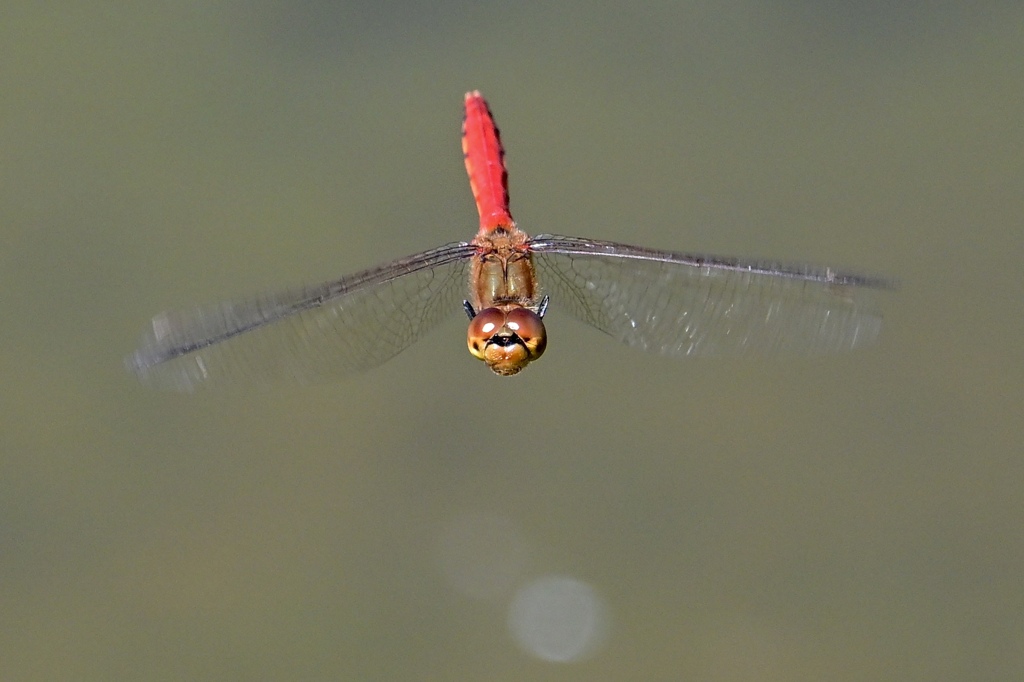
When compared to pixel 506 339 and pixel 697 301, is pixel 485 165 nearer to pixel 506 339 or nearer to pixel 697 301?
pixel 697 301

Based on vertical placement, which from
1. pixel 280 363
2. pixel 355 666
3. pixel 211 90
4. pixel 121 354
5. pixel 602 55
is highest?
pixel 602 55

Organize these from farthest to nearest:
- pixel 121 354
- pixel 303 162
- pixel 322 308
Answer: pixel 303 162 < pixel 121 354 < pixel 322 308

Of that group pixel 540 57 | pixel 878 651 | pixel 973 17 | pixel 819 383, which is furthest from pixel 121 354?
pixel 973 17

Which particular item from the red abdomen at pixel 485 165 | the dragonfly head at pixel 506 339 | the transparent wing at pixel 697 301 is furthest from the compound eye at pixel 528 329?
the red abdomen at pixel 485 165

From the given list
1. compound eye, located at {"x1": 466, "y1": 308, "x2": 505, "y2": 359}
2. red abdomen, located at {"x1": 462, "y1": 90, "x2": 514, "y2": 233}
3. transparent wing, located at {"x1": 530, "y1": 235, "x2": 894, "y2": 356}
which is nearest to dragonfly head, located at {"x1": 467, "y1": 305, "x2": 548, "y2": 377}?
compound eye, located at {"x1": 466, "y1": 308, "x2": 505, "y2": 359}

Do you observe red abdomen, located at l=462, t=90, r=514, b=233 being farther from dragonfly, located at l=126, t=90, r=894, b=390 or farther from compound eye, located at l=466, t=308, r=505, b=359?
compound eye, located at l=466, t=308, r=505, b=359

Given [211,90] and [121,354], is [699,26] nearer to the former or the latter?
[211,90]

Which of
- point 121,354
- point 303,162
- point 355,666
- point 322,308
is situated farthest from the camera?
point 303,162

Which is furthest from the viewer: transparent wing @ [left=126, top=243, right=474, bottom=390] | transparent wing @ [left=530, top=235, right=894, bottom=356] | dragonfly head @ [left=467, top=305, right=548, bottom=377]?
transparent wing @ [left=530, top=235, right=894, bottom=356]
